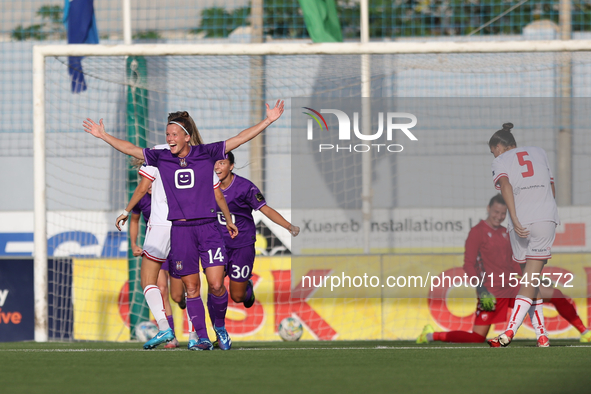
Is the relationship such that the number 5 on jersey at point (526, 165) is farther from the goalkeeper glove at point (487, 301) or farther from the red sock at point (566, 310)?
the red sock at point (566, 310)

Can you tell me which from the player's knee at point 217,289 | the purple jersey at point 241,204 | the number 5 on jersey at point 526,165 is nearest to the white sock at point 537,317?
the number 5 on jersey at point 526,165

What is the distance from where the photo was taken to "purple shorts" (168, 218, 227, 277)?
17.3 ft

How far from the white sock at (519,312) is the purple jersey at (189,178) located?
7.88 ft

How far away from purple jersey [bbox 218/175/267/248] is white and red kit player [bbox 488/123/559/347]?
80.1 inches

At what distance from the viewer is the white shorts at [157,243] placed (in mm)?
5594

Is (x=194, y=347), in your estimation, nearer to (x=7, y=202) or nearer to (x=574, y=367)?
(x=574, y=367)

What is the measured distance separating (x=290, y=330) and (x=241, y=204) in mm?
1864

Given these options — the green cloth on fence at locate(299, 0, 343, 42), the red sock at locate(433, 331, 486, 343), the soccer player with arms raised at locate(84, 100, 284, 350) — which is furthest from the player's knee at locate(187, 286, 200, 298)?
the green cloth on fence at locate(299, 0, 343, 42)

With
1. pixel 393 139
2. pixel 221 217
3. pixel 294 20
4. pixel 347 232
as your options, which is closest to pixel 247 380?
pixel 221 217

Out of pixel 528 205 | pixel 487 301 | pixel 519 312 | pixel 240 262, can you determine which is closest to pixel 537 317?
pixel 487 301

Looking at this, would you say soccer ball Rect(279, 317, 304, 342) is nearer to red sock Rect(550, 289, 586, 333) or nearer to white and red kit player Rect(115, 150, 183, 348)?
white and red kit player Rect(115, 150, 183, 348)

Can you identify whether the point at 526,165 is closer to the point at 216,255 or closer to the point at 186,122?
the point at 216,255

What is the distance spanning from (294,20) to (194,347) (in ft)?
30.5

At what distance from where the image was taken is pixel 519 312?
5645mm
